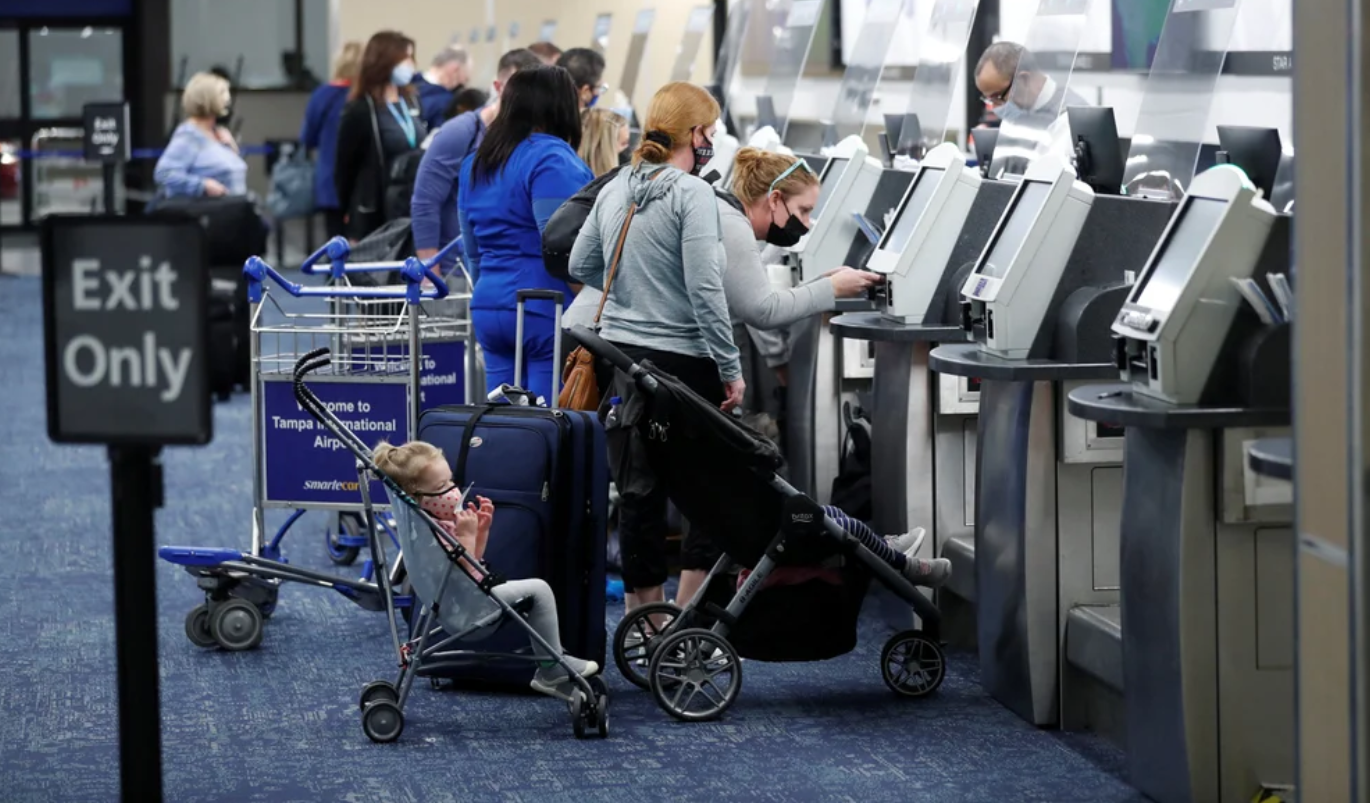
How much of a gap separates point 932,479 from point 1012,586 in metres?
0.73

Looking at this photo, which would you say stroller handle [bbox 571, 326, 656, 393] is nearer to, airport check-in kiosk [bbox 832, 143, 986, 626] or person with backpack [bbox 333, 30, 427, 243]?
airport check-in kiosk [bbox 832, 143, 986, 626]

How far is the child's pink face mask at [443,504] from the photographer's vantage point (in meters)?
4.17

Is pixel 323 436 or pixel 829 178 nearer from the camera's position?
pixel 323 436

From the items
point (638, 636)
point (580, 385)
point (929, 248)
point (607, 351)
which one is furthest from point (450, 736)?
point (929, 248)

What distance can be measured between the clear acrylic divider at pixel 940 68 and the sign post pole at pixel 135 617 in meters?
4.55

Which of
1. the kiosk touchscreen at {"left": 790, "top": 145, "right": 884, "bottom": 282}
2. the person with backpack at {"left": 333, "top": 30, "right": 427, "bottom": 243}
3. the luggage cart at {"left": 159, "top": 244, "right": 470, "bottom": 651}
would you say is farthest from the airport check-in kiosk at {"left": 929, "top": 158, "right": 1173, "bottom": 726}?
the person with backpack at {"left": 333, "top": 30, "right": 427, "bottom": 243}

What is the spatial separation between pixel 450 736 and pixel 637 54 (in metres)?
8.86

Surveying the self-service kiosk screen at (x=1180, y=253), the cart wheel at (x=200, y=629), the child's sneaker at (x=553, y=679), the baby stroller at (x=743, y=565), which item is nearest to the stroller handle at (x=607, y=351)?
the baby stroller at (x=743, y=565)

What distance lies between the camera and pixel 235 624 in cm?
499

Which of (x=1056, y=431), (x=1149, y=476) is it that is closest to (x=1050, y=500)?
(x=1056, y=431)

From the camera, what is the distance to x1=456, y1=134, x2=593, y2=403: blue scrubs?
523 centimetres

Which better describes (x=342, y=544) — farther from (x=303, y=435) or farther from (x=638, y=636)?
(x=638, y=636)

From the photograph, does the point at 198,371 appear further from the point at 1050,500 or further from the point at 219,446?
the point at 219,446

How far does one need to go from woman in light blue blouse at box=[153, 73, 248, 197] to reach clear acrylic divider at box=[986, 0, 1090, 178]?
5.20 m
